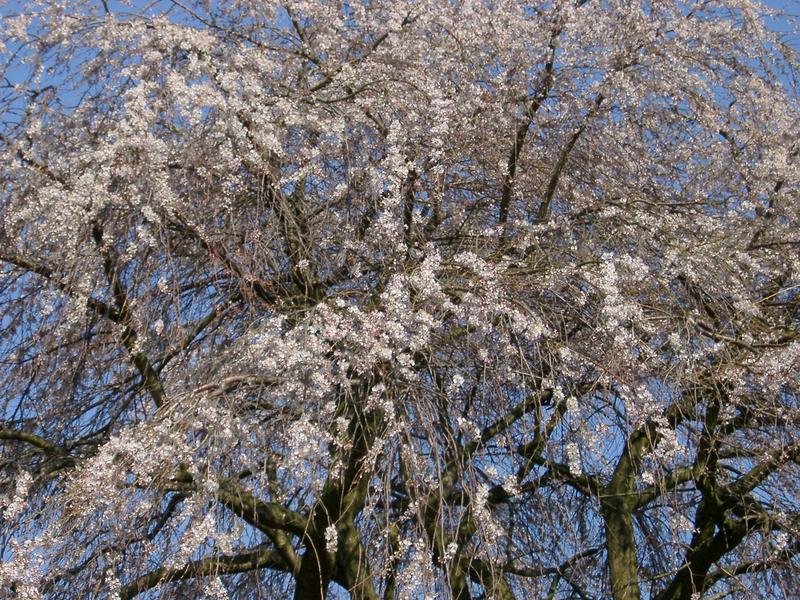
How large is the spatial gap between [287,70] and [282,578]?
8.92 feet

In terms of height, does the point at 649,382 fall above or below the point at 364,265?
below

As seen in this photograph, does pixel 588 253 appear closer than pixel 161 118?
No

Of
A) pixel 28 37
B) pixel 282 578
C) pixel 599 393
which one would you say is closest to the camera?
pixel 599 393

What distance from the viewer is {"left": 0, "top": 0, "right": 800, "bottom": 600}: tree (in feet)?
12.9

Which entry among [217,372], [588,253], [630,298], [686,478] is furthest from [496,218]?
[217,372]

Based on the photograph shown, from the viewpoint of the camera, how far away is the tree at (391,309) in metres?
3.93

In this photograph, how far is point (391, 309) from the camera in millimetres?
4086

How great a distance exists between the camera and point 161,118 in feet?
15.5

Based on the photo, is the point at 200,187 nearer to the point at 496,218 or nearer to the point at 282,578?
the point at 496,218

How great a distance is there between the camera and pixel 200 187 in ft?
15.2

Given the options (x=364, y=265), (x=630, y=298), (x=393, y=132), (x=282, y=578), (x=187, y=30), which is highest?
(x=187, y=30)

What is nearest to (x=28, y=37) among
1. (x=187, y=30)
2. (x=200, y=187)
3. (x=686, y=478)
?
(x=187, y=30)

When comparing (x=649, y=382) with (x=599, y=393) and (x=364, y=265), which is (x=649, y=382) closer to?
(x=599, y=393)

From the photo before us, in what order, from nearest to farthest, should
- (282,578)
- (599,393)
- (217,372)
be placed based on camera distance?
(217,372) → (599,393) → (282,578)
